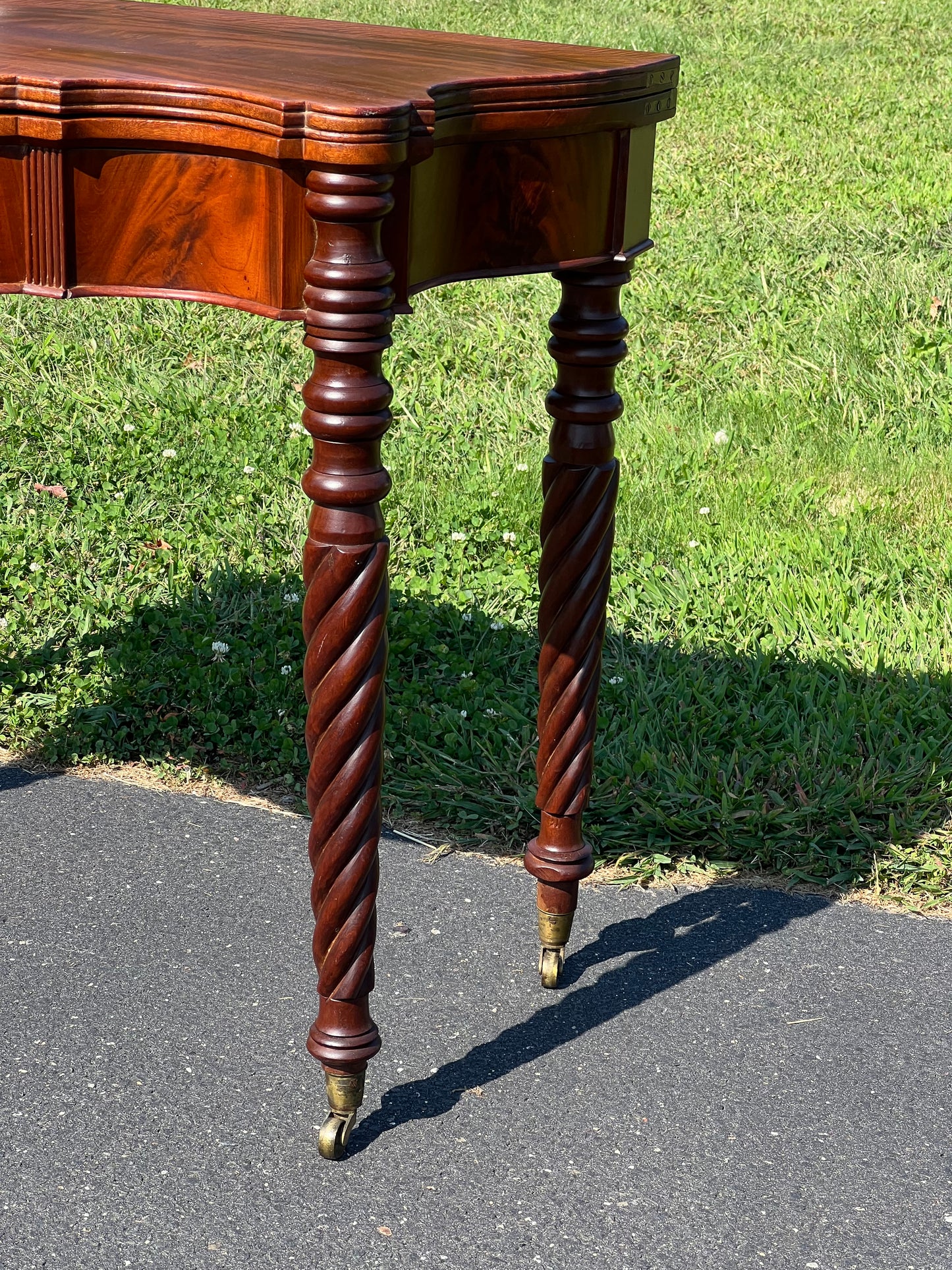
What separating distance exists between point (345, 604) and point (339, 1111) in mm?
657

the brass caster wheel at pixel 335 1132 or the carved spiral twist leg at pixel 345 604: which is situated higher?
the carved spiral twist leg at pixel 345 604

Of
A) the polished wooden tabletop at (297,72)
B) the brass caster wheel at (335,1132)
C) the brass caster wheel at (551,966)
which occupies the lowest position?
the brass caster wheel at (551,966)

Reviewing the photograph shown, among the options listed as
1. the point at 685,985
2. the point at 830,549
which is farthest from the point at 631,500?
the point at 685,985

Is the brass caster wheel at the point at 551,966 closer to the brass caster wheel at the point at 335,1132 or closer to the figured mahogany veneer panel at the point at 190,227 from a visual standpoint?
the brass caster wheel at the point at 335,1132

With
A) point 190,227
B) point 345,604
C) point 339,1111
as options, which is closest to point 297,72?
point 190,227

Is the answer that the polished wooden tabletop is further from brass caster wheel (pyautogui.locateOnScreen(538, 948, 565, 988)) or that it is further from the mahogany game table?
brass caster wheel (pyautogui.locateOnScreen(538, 948, 565, 988))

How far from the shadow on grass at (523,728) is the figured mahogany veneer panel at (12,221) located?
4.46ft

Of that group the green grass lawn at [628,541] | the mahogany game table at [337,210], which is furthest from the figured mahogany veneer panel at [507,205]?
the green grass lawn at [628,541]

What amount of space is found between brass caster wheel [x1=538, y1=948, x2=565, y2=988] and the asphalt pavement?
→ 0.02 metres

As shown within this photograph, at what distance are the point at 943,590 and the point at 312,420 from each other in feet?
7.24

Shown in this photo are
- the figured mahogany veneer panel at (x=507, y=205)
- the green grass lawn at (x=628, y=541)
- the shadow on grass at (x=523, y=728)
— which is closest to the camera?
the figured mahogany veneer panel at (x=507, y=205)

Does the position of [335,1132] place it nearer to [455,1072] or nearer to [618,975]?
[455,1072]

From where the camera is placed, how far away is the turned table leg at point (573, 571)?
7.00ft

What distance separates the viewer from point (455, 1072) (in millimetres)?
2119
